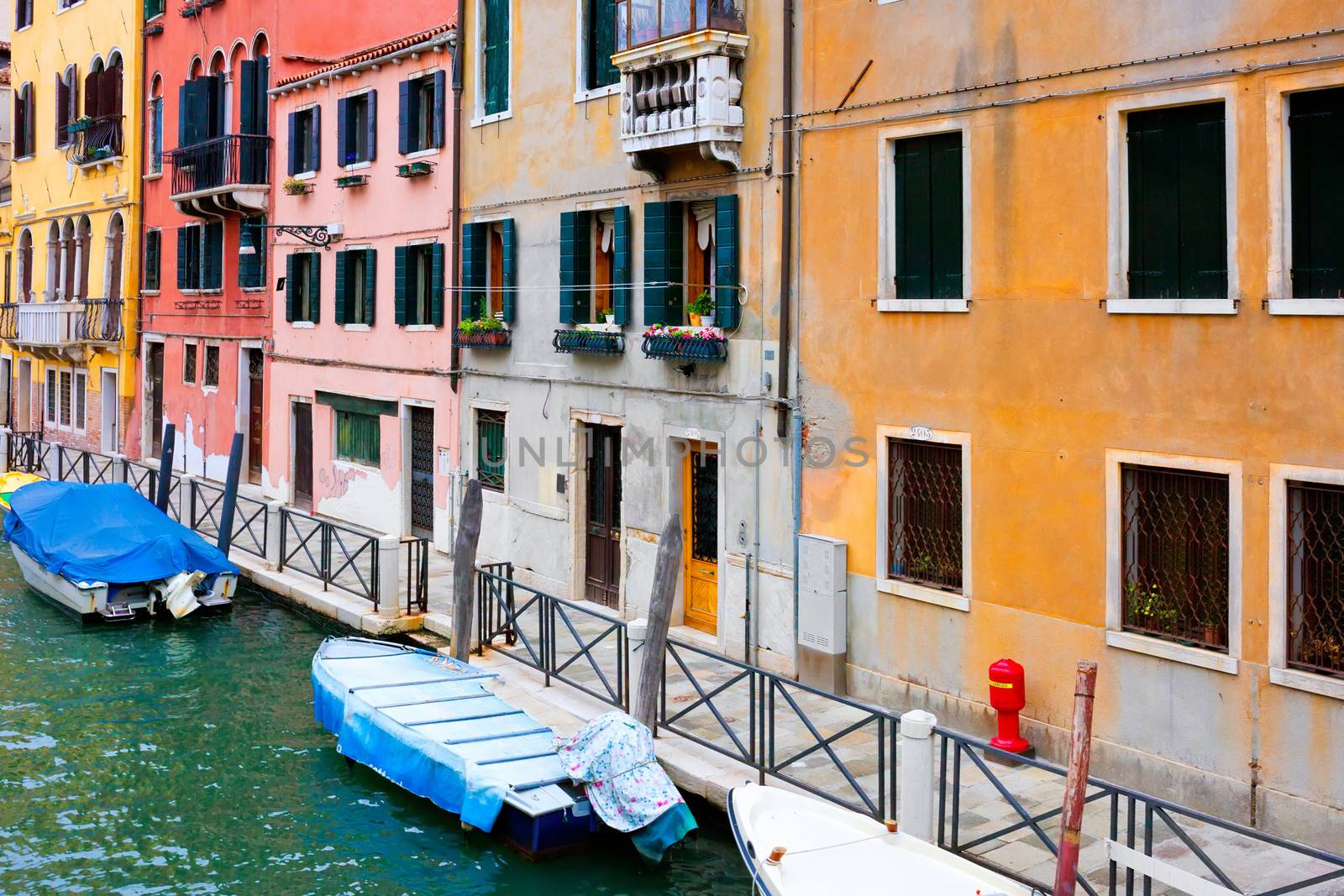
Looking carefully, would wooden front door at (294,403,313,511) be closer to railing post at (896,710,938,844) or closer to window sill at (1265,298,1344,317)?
railing post at (896,710,938,844)

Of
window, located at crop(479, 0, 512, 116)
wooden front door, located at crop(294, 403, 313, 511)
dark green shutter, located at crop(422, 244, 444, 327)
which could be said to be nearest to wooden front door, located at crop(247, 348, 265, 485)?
wooden front door, located at crop(294, 403, 313, 511)

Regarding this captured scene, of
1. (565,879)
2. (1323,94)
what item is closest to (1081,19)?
(1323,94)

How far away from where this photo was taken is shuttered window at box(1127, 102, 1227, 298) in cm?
920

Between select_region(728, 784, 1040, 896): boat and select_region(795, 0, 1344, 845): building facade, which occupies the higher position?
select_region(795, 0, 1344, 845): building facade

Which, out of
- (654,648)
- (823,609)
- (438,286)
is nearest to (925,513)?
(823,609)

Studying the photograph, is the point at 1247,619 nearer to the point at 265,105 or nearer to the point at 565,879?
the point at 565,879

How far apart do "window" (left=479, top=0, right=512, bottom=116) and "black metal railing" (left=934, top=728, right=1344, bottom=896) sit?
11.1 meters

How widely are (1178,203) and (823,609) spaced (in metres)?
4.62

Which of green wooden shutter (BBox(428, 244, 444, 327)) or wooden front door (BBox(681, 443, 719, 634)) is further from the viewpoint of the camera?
green wooden shutter (BBox(428, 244, 444, 327))

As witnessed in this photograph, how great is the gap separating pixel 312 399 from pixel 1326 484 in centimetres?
1738

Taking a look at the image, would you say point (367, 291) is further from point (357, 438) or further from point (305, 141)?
point (305, 141)

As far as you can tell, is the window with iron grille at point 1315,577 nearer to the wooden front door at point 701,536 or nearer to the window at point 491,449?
the wooden front door at point 701,536

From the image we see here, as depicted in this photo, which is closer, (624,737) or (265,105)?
(624,737)

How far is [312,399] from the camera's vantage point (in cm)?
2267
